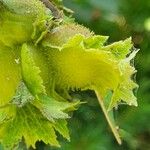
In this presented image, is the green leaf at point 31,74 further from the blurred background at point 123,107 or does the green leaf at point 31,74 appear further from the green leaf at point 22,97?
the blurred background at point 123,107

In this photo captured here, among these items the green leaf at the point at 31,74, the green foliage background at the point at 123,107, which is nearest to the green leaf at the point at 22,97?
the green leaf at the point at 31,74

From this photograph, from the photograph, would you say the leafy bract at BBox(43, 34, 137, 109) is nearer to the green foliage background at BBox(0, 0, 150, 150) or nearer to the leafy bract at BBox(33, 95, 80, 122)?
the leafy bract at BBox(33, 95, 80, 122)

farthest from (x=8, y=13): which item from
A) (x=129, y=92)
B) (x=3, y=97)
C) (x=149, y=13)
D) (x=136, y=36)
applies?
(x=149, y=13)

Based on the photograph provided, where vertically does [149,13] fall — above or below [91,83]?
below

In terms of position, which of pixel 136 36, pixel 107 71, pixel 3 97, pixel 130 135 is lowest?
pixel 130 135

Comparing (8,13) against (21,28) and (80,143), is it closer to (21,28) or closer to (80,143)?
(21,28)
